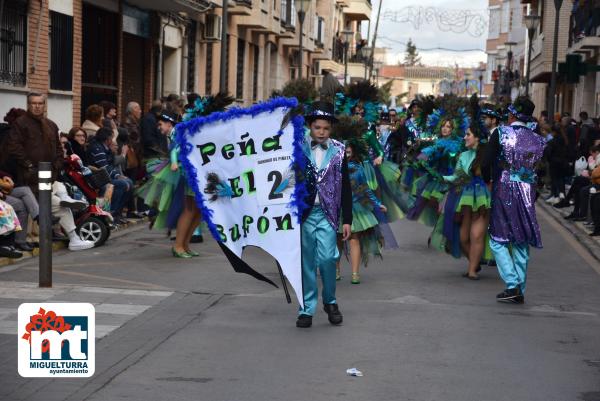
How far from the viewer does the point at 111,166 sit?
16594 millimetres

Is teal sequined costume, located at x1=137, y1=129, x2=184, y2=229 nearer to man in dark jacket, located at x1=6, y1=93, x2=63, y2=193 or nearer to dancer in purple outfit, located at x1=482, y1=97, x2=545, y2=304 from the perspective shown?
man in dark jacket, located at x1=6, y1=93, x2=63, y2=193

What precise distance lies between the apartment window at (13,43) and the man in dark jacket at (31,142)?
181 inches

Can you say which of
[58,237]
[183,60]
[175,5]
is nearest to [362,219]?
[58,237]

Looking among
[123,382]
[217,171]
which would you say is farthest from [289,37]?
[123,382]

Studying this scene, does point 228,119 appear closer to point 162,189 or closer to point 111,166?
point 162,189

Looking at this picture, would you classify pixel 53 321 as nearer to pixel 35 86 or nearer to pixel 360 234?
pixel 360 234

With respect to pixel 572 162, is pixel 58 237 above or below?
below

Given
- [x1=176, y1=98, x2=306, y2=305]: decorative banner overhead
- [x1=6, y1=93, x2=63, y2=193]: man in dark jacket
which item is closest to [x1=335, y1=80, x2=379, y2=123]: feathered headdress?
[x1=6, y1=93, x2=63, y2=193]: man in dark jacket

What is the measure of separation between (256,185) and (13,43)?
10.4m

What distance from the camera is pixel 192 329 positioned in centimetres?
873

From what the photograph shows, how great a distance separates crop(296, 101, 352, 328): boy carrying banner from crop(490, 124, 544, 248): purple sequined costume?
2.35m

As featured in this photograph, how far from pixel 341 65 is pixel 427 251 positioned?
51.2 m
